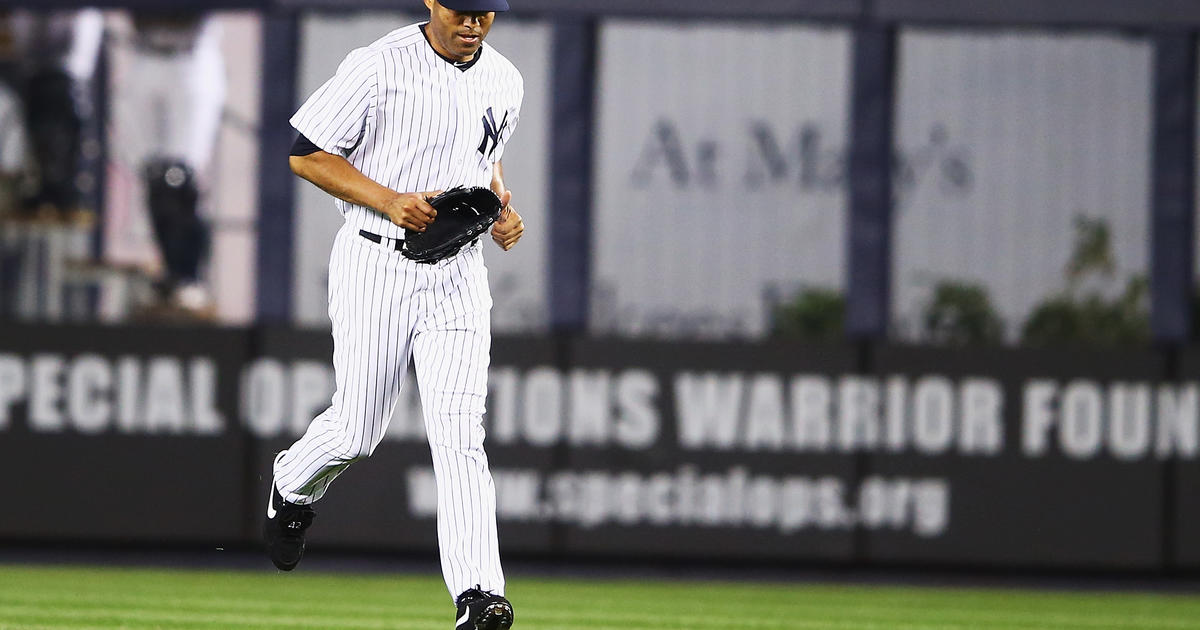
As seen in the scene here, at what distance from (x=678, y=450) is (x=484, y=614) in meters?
4.97

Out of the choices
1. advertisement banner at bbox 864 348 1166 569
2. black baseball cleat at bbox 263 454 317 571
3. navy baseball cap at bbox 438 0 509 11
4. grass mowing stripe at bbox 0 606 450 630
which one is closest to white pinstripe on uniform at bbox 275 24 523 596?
navy baseball cap at bbox 438 0 509 11

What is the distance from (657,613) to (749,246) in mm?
3554

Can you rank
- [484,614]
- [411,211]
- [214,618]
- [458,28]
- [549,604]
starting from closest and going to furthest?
[484,614] → [411,211] → [458,28] → [214,618] → [549,604]

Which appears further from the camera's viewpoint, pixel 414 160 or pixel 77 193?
pixel 77 193

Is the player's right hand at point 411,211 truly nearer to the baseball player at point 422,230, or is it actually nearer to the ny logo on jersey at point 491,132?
the baseball player at point 422,230

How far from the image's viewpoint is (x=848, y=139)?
1052 centimetres

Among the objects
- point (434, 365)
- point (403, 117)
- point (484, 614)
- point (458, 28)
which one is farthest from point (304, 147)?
point (484, 614)

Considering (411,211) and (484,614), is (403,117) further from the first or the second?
(484,614)

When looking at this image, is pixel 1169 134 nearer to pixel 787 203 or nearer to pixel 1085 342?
pixel 1085 342

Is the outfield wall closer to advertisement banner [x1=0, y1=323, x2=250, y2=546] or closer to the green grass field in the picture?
advertisement banner [x1=0, y1=323, x2=250, y2=546]

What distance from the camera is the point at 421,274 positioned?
210 inches

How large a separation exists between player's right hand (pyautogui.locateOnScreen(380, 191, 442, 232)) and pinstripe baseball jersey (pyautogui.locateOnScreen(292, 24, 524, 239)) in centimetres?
18

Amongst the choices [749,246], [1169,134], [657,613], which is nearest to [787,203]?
[749,246]

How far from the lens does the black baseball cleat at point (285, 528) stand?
233 inches
